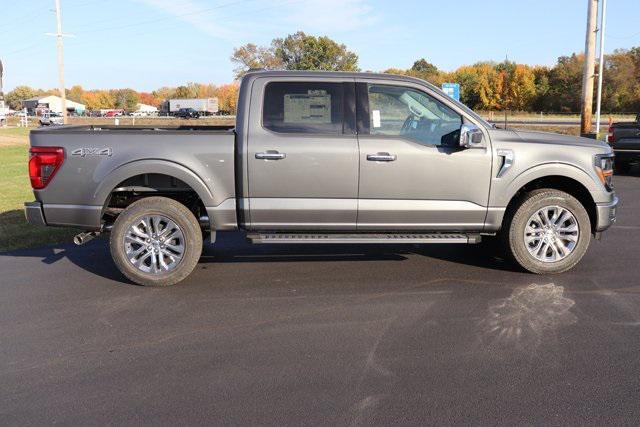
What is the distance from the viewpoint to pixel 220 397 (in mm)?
3492

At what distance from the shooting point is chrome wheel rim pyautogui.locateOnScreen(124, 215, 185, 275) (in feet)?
18.5

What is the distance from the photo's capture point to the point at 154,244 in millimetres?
5680

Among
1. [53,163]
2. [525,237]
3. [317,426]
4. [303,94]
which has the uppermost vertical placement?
[303,94]

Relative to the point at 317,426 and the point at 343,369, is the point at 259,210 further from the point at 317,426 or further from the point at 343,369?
the point at 317,426

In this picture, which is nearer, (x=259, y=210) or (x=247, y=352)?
(x=247, y=352)

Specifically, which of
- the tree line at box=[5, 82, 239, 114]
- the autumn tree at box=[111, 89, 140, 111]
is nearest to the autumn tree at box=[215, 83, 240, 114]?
the tree line at box=[5, 82, 239, 114]

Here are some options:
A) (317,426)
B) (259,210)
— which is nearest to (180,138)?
(259,210)

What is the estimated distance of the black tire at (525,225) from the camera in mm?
5859

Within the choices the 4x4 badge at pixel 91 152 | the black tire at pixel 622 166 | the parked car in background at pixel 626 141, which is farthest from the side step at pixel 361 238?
the black tire at pixel 622 166

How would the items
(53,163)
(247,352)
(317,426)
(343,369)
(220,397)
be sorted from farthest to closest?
(53,163)
(247,352)
(343,369)
(220,397)
(317,426)

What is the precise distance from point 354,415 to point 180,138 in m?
3.29

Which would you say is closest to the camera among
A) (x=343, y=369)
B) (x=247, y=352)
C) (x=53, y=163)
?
(x=343, y=369)

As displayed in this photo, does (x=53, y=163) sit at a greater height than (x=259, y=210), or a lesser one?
greater

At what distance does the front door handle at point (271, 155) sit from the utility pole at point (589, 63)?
1562cm
